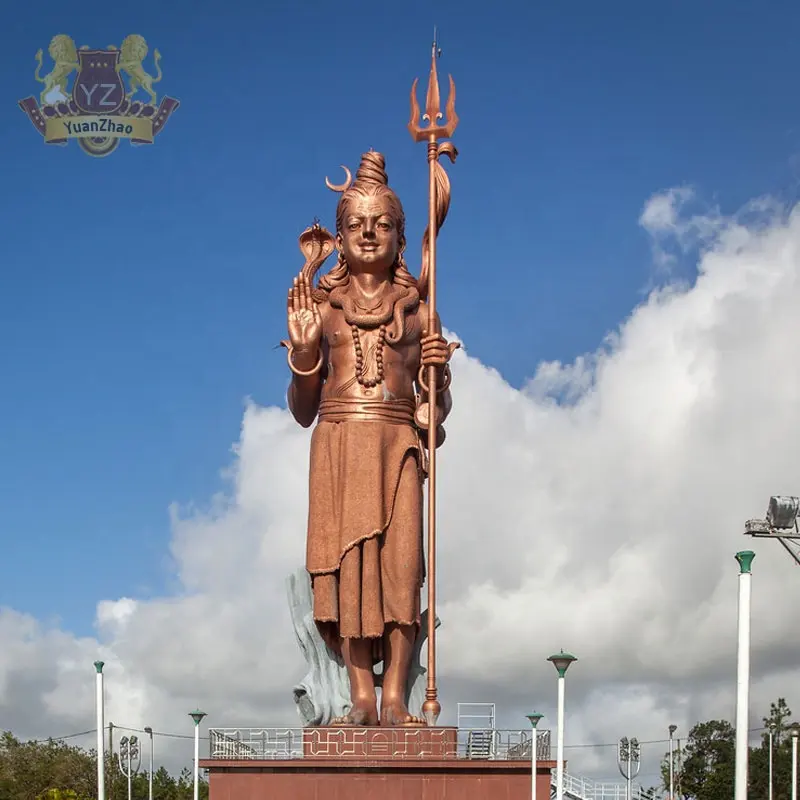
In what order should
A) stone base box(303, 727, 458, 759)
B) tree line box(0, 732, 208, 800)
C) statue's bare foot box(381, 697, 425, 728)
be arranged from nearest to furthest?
stone base box(303, 727, 458, 759)
statue's bare foot box(381, 697, 425, 728)
tree line box(0, 732, 208, 800)

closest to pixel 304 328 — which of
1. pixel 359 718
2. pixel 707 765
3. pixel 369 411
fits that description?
pixel 369 411

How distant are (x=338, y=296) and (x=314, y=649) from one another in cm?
383

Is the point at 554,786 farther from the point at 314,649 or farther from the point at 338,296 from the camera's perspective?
the point at 338,296

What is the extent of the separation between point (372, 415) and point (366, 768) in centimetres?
371

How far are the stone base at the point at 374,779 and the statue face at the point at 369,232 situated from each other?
5.30m

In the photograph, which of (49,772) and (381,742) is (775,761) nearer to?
(49,772)

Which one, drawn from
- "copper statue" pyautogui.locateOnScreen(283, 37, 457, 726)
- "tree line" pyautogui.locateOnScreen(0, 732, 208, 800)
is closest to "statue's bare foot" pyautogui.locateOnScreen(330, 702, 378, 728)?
"copper statue" pyautogui.locateOnScreen(283, 37, 457, 726)

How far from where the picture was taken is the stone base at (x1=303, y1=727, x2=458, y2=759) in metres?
14.7

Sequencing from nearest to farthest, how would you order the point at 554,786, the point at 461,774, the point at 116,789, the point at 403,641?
the point at 461,774 < the point at 403,641 < the point at 554,786 < the point at 116,789

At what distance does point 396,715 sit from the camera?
15227mm

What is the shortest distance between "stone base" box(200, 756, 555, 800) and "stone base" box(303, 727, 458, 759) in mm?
148

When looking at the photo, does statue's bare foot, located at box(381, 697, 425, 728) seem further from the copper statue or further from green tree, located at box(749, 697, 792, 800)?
green tree, located at box(749, 697, 792, 800)

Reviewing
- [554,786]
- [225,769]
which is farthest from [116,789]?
[225,769]

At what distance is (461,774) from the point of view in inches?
572
